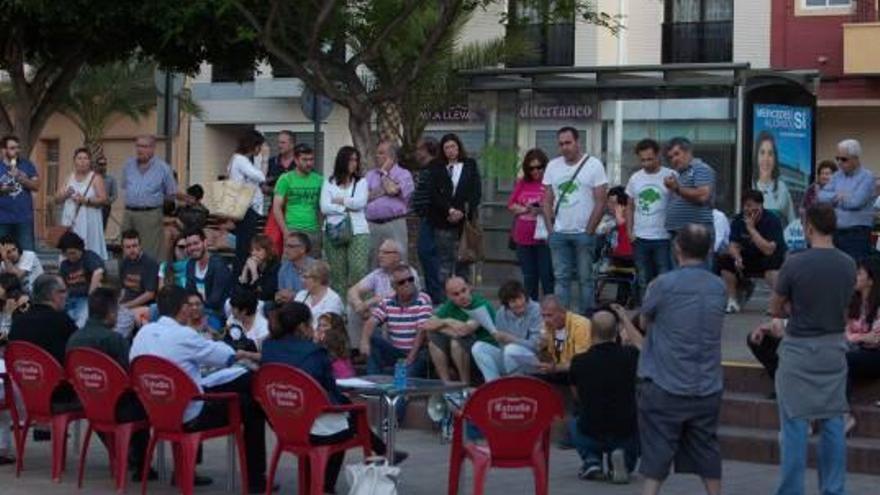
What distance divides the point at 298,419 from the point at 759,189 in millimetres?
10060

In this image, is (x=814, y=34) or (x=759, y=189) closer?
(x=759, y=189)

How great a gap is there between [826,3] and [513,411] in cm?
2659

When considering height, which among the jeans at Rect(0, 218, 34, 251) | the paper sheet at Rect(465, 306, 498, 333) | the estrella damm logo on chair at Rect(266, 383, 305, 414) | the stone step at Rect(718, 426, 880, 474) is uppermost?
the jeans at Rect(0, 218, 34, 251)

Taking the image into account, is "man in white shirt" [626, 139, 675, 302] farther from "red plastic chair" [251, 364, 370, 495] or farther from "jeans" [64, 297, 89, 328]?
"red plastic chair" [251, 364, 370, 495]

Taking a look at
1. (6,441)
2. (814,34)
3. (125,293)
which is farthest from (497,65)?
(6,441)

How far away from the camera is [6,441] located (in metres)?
14.2

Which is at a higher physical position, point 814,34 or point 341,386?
point 814,34

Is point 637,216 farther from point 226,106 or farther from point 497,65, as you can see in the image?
point 226,106

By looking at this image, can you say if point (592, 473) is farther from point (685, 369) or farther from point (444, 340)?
point (685, 369)

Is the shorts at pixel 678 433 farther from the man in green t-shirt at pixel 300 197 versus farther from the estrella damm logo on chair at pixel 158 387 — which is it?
the man in green t-shirt at pixel 300 197

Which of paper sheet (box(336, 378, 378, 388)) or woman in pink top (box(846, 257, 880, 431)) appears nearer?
paper sheet (box(336, 378, 378, 388))

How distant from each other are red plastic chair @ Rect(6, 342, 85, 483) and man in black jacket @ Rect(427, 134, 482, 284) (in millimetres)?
5288

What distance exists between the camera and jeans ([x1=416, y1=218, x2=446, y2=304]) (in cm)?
1792

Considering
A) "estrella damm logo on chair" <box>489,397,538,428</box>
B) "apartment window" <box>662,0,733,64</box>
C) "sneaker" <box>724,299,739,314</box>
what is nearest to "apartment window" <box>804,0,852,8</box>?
"apartment window" <box>662,0,733,64</box>
